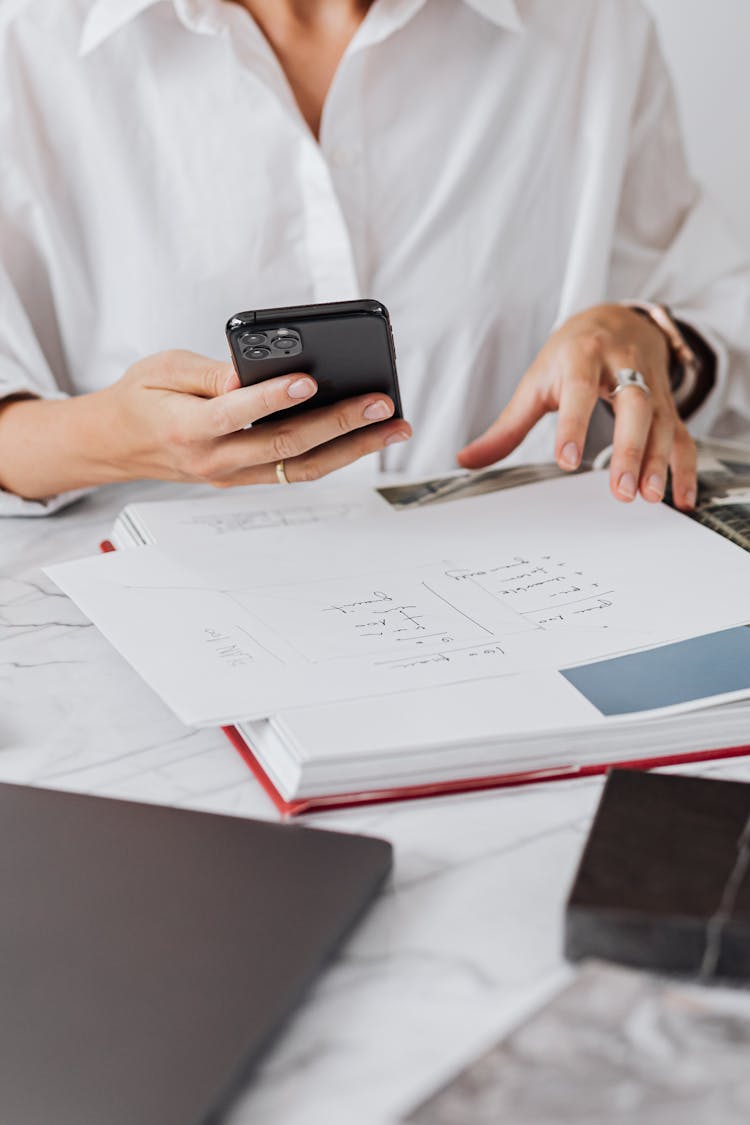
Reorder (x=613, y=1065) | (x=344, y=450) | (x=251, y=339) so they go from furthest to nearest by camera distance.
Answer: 1. (x=344, y=450)
2. (x=251, y=339)
3. (x=613, y=1065)

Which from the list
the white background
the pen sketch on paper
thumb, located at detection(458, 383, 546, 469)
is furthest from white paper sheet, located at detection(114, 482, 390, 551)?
the white background

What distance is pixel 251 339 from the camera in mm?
670

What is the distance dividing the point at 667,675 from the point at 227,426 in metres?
0.32

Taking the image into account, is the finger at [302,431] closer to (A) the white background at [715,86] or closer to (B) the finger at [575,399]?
(B) the finger at [575,399]

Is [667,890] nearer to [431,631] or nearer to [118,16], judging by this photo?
[431,631]

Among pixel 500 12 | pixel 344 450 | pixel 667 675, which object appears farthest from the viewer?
pixel 500 12

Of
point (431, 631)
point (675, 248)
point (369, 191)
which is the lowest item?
point (675, 248)

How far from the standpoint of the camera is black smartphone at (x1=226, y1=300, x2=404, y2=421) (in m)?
0.67

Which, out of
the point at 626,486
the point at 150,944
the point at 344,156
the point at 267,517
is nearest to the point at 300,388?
the point at 267,517

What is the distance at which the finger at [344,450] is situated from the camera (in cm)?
76

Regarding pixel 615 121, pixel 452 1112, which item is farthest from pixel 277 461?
pixel 615 121

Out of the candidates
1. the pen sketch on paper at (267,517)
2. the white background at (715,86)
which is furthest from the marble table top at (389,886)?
the white background at (715,86)

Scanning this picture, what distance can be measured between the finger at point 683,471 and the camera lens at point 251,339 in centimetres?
33

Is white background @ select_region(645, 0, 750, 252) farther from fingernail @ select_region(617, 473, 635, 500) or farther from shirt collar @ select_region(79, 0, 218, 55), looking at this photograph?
fingernail @ select_region(617, 473, 635, 500)
